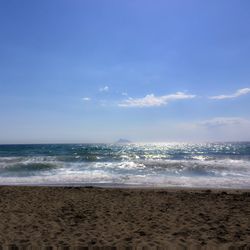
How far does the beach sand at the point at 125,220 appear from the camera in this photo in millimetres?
5832

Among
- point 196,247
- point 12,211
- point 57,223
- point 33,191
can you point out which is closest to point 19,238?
point 57,223

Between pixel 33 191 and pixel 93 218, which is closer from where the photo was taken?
pixel 93 218

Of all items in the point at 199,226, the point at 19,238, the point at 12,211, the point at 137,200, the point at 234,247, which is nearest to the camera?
the point at 234,247

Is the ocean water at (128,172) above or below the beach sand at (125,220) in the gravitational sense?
below

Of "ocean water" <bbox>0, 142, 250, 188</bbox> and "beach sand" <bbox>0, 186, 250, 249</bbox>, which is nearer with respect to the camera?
"beach sand" <bbox>0, 186, 250, 249</bbox>

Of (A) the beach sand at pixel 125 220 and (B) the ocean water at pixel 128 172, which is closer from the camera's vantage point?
(A) the beach sand at pixel 125 220

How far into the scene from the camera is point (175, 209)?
28.7ft

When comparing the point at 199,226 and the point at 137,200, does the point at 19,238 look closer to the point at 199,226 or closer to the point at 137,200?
the point at 199,226

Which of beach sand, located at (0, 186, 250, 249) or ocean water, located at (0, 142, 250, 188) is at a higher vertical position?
beach sand, located at (0, 186, 250, 249)

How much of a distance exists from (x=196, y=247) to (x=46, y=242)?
2.63 metres

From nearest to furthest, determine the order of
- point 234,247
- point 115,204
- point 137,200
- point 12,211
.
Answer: point 234,247, point 12,211, point 115,204, point 137,200

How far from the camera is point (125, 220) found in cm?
749

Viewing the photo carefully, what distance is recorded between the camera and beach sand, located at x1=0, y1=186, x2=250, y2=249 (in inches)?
230

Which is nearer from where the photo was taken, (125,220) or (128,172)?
(125,220)
